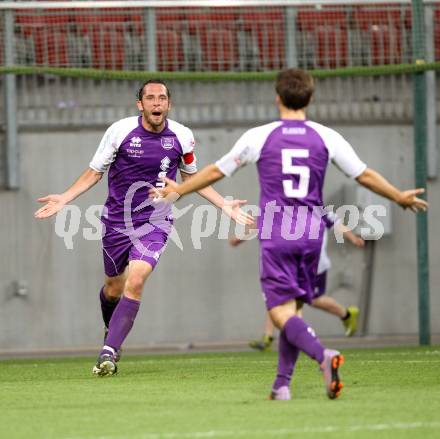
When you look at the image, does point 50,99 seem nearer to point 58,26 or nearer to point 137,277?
point 58,26

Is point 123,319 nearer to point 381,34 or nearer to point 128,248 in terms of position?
point 128,248

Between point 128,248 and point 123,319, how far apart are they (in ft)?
2.60

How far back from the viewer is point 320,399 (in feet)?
26.6

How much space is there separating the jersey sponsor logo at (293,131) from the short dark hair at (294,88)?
5.2 inches

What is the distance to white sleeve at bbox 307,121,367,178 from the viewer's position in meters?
8.16

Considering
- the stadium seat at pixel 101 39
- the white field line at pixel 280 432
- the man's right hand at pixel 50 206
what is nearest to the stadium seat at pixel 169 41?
the stadium seat at pixel 101 39

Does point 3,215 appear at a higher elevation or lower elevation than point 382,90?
lower

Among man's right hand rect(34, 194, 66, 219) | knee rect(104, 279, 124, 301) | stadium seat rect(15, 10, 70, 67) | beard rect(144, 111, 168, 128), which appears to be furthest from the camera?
stadium seat rect(15, 10, 70, 67)

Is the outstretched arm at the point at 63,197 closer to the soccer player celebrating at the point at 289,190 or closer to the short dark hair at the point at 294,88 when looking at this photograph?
the soccer player celebrating at the point at 289,190

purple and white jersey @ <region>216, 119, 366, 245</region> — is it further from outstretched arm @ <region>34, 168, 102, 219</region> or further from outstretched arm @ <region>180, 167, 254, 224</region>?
outstretched arm @ <region>34, 168, 102, 219</region>

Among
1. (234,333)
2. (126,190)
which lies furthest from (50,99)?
(126,190)

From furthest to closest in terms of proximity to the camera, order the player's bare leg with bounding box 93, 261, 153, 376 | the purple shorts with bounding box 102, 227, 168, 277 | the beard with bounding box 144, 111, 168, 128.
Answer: the beard with bounding box 144, 111, 168, 128
the purple shorts with bounding box 102, 227, 168, 277
the player's bare leg with bounding box 93, 261, 153, 376

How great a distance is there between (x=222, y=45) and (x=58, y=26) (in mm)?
2111

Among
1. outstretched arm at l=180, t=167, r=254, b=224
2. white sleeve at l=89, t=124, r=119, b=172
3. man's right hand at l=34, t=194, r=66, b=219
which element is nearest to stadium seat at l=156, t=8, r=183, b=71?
white sleeve at l=89, t=124, r=119, b=172
